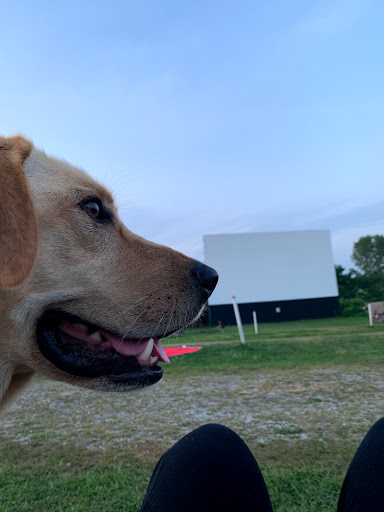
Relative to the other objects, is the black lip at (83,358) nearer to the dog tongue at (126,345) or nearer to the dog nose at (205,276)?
the dog tongue at (126,345)

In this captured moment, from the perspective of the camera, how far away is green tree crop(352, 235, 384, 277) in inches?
2221

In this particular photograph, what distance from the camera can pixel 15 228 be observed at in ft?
5.59

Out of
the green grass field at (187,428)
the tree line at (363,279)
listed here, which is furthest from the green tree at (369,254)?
the green grass field at (187,428)

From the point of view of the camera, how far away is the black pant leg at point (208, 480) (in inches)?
58.3

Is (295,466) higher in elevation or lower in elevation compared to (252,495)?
lower

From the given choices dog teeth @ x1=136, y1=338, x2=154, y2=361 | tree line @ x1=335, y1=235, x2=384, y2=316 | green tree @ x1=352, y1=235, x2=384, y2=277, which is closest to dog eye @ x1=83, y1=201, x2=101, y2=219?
dog teeth @ x1=136, y1=338, x2=154, y2=361

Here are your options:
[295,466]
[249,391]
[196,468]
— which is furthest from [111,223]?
[249,391]

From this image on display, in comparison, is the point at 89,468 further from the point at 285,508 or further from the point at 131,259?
the point at 131,259

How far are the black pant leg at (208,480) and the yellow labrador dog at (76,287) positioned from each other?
0.50 metres

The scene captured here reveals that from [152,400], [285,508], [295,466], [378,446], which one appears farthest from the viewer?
[152,400]

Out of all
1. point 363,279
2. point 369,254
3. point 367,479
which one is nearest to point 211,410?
point 367,479

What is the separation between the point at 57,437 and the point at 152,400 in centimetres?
144

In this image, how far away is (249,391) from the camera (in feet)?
16.5

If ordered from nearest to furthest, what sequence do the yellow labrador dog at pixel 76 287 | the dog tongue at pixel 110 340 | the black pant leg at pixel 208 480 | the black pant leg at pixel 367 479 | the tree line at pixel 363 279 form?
the black pant leg at pixel 367 479
the black pant leg at pixel 208 480
the yellow labrador dog at pixel 76 287
the dog tongue at pixel 110 340
the tree line at pixel 363 279
